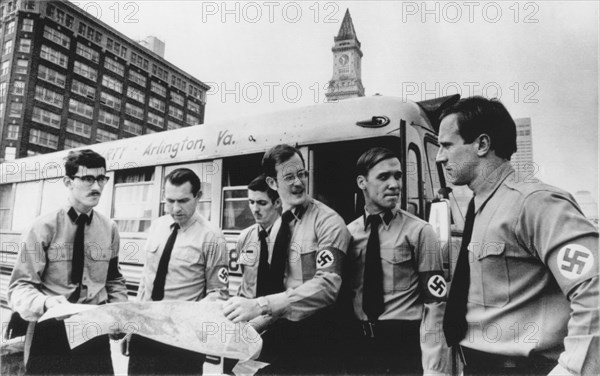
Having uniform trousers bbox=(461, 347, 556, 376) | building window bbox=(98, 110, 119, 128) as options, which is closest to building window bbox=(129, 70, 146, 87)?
building window bbox=(98, 110, 119, 128)

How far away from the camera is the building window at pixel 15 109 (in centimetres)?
267

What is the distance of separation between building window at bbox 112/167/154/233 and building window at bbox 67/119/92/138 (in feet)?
1.33

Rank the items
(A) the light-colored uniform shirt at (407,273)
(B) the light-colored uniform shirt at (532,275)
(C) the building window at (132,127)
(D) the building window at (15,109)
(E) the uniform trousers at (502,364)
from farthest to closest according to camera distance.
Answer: (C) the building window at (132,127) → (D) the building window at (15,109) → (A) the light-colored uniform shirt at (407,273) → (E) the uniform trousers at (502,364) → (B) the light-colored uniform shirt at (532,275)

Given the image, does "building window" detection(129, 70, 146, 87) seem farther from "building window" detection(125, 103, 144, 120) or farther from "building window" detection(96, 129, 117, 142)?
"building window" detection(96, 129, 117, 142)

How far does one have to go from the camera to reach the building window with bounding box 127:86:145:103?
269 cm

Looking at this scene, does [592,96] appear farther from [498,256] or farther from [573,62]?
[498,256]

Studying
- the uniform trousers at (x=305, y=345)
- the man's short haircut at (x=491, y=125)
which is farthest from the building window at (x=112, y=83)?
the man's short haircut at (x=491, y=125)

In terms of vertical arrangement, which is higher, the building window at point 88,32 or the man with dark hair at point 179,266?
the building window at point 88,32

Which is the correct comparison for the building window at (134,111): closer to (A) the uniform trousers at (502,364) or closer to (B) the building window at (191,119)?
(B) the building window at (191,119)

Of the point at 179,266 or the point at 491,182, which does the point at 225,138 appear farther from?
the point at 491,182

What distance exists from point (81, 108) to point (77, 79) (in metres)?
0.21

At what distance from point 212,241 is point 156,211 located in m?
0.99

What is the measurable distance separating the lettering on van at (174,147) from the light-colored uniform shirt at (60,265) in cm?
88

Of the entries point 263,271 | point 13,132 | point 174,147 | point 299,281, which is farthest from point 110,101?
point 299,281
